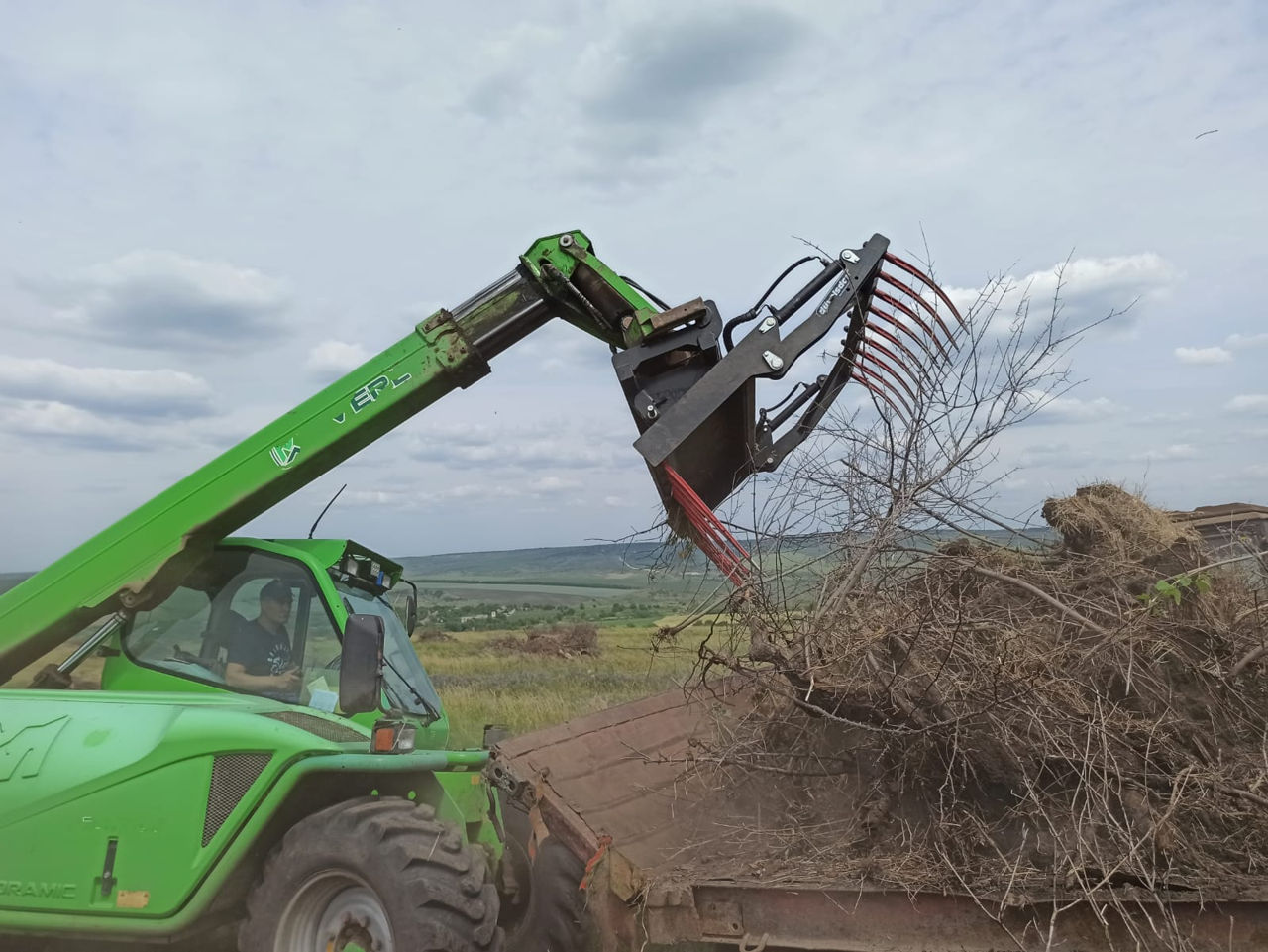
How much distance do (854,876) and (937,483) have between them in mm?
1700

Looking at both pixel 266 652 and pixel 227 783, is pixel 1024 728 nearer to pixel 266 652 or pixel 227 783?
pixel 227 783

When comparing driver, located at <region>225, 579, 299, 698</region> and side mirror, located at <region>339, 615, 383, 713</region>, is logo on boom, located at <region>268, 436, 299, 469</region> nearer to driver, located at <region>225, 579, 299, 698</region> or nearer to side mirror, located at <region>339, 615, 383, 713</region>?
driver, located at <region>225, 579, 299, 698</region>

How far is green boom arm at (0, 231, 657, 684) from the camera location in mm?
5031

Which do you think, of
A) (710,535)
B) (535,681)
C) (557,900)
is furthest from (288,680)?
(535,681)

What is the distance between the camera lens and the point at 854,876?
10.5 ft

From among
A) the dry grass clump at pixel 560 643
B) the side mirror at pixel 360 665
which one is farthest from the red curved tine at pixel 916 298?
the dry grass clump at pixel 560 643

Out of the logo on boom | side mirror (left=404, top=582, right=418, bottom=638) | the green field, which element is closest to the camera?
the logo on boom

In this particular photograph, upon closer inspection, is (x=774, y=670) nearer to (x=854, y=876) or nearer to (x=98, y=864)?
(x=854, y=876)

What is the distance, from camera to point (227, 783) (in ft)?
13.0

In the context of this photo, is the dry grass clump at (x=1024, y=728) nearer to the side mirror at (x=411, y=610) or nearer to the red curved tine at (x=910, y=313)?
the red curved tine at (x=910, y=313)

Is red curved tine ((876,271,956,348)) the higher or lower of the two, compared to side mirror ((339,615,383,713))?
higher

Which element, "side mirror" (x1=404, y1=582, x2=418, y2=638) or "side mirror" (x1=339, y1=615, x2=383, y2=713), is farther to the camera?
"side mirror" (x1=404, y1=582, x2=418, y2=638)

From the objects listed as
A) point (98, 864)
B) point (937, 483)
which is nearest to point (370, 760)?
point (98, 864)

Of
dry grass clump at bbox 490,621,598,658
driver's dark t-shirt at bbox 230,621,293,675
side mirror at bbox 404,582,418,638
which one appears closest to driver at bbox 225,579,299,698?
driver's dark t-shirt at bbox 230,621,293,675
